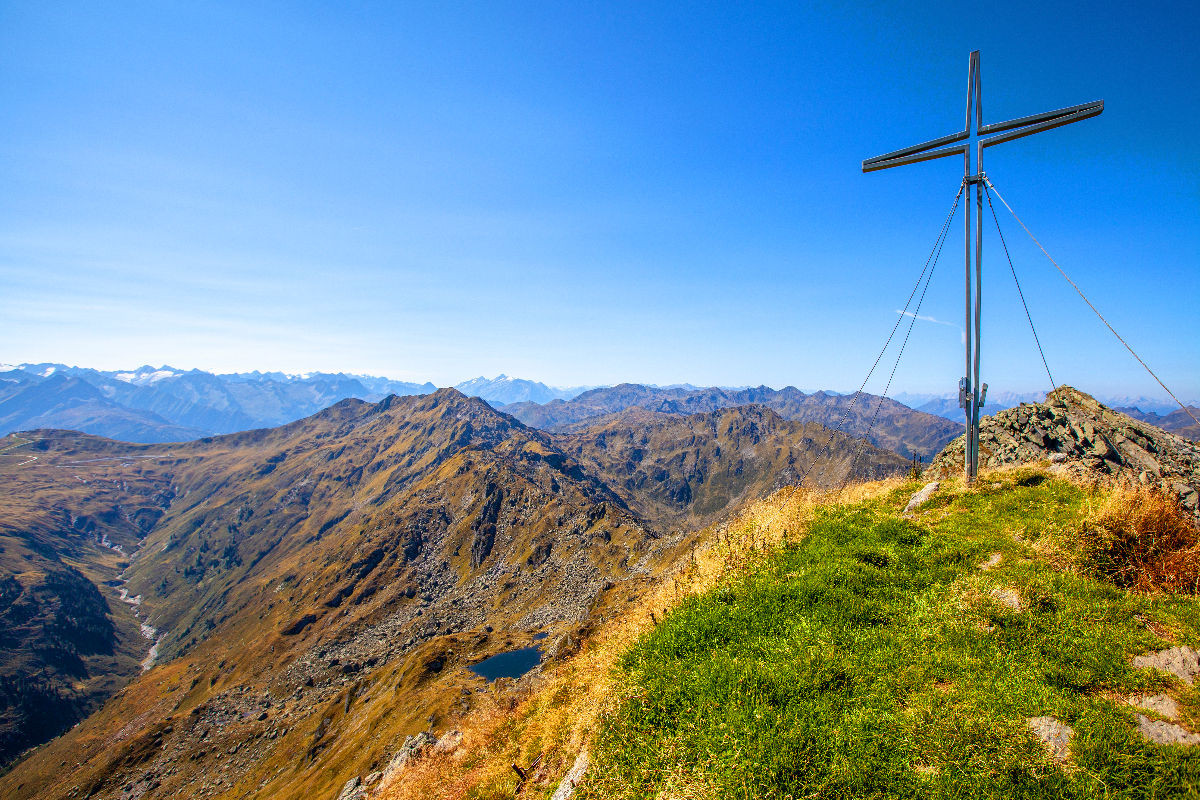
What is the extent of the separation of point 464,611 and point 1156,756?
6991 inches

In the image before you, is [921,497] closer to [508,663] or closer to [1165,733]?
[1165,733]

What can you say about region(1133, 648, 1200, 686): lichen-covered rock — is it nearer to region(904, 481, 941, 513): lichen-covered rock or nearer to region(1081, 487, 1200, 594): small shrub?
region(1081, 487, 1200, 594): small shrub

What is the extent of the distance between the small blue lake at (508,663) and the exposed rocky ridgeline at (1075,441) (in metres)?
95.0

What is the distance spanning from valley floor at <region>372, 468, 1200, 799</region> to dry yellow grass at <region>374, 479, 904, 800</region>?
9 centimetres

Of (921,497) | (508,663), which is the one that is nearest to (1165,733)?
(921,497)

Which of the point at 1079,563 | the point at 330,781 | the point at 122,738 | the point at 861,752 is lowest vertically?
the point at 122,738

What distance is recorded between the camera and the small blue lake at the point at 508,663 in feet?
320

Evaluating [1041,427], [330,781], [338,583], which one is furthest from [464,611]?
[1041,427]

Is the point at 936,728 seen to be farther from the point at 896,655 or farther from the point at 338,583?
the point at 338,583

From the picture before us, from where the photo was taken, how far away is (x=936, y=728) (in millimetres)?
6238

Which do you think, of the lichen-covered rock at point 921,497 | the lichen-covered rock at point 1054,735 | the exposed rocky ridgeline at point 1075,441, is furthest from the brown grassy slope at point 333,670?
the lichen-covered rock at point 1054,735

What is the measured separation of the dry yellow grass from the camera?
9.95m

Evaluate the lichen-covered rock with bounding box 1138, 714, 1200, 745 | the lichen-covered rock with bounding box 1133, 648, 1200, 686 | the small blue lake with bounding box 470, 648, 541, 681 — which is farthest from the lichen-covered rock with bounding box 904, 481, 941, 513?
the small blue lake with bounding box 470, 648, 541, 681

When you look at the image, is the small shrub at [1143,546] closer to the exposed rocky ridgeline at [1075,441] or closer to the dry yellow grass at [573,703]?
the dry yellow grass at [573,703]
